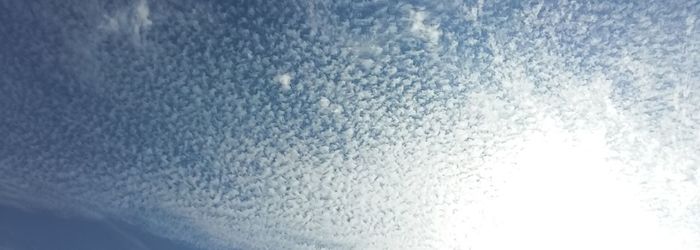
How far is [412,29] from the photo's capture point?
4.25 ft

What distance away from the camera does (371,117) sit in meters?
1.60

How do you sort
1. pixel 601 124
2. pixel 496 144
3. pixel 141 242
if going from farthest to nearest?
pixel 141 242 → pixel 496 144 → pixel 601 124

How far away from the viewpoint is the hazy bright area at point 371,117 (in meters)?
1.30

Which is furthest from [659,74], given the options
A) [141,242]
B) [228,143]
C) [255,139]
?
[141,242]

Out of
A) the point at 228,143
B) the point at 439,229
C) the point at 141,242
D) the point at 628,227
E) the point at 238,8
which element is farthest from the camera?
the point at 141,242

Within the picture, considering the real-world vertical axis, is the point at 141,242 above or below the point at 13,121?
below

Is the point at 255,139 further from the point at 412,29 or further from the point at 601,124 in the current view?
the point at 601,124

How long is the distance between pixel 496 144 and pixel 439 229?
75cm

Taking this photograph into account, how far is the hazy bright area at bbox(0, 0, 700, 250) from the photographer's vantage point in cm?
130

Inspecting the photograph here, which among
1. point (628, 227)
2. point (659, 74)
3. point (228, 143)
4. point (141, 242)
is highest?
→ point (659, 74)

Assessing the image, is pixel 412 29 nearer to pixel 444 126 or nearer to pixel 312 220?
pixel 444 126

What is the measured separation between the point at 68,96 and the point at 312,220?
1273mm

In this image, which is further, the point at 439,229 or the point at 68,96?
the point at 439,229

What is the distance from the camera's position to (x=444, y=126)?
5.26 feet
